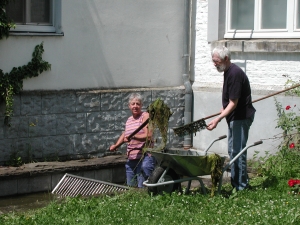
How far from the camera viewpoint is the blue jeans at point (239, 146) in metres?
8.26

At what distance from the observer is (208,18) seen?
1114 centimetres

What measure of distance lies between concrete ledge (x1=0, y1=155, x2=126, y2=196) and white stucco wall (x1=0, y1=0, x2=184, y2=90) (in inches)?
47.4

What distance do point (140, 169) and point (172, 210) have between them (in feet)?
5.92

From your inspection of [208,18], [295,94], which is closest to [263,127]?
[295,94]

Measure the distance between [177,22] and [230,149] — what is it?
12.5ft

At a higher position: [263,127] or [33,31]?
[33,31]

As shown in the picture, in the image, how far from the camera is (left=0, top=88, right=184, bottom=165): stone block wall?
9859 mm

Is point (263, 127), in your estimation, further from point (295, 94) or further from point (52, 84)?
point (52, 84)

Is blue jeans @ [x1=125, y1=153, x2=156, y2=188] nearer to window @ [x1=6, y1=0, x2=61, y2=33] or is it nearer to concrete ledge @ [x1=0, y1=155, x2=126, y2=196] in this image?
concrete ledge @ [x1=0, y1=155, x2=126, y2=196]

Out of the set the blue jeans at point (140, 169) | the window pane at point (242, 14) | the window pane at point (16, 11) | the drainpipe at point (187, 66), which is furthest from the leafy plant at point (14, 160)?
the window pane at point (242, 14)

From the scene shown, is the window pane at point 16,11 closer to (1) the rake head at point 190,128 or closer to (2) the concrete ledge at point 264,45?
(2) the concrete ledge at point 264,45

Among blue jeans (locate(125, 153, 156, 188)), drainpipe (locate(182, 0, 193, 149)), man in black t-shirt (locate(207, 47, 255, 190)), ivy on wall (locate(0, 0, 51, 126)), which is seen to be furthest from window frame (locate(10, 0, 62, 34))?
man in black t-shirt (locate(207, 47, 255, 190))

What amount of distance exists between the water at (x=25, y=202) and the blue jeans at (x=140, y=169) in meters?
1.04

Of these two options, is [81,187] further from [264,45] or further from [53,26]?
[264,45]
